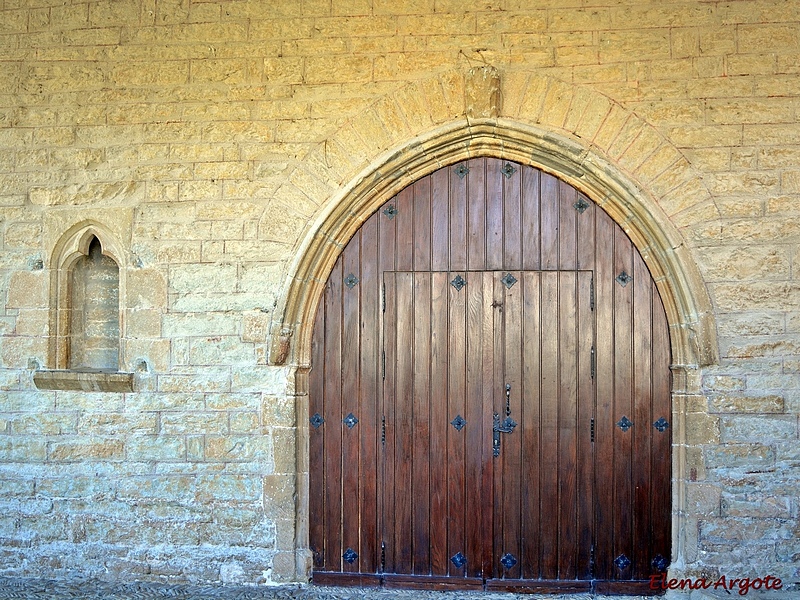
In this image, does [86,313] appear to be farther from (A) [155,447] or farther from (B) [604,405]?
(B) [604,405]

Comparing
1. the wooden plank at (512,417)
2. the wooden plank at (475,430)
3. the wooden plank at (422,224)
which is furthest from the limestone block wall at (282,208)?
the wooden plank at (475,430)

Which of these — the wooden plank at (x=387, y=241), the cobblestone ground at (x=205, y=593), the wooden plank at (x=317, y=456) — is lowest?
the cobblestone ground at (x=205, y=593)

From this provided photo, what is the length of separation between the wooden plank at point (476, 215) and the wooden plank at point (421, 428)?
0.32m

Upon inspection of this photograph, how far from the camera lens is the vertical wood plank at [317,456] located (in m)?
4.73

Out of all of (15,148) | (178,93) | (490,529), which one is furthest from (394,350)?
(15,148)

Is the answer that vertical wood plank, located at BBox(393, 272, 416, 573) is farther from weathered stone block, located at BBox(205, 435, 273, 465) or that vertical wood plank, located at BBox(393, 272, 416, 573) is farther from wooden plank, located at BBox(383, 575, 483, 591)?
weathered stone block, located at BBox(205, 435, 273, 465)

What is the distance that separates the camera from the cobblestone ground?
4406mm

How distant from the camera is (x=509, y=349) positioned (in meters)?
4.62

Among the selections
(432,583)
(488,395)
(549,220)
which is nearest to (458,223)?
(549,220)

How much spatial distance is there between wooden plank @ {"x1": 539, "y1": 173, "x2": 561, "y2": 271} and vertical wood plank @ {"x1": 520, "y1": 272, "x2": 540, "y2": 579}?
0.12 metres

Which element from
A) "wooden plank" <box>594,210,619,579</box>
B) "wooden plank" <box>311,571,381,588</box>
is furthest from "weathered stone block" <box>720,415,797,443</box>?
"wooden plank" <box>311,571,381,588</box>

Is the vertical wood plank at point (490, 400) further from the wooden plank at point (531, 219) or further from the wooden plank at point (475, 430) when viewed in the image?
the wooden plank at point (531, 219)

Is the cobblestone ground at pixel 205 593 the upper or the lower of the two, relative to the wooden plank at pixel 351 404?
lower

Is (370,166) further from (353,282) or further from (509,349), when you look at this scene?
(509,349)
